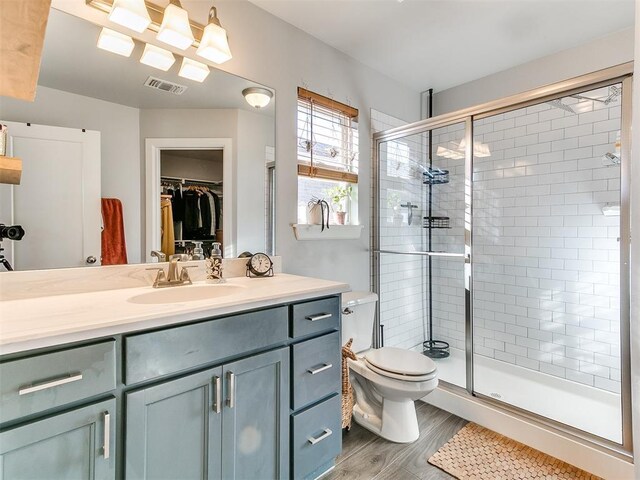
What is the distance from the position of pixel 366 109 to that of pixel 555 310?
216 cm

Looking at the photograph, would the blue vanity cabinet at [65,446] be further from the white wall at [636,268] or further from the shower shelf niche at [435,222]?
the shower shelf niche at [435,222]

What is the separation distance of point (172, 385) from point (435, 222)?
8.58 ft

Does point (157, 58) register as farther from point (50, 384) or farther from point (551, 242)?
point (551, 242)

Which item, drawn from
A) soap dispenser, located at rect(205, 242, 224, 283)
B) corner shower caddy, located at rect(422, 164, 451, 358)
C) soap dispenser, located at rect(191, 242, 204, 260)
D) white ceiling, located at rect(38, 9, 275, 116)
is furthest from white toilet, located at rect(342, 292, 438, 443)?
white ceiling, located at rect(38, 9, 275, 116)

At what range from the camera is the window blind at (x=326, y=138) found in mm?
2182

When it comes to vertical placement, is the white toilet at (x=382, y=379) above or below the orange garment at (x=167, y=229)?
below

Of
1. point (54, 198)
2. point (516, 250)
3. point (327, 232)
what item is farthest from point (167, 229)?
point (516, 250)

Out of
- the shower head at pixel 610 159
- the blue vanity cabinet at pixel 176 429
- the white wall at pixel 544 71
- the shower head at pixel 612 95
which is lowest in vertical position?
the blue vanity cabinet at pixel 176 429

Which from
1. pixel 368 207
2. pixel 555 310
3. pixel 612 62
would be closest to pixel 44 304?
pixel 368 207

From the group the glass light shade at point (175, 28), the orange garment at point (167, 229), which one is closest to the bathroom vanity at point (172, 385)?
the orange garment at point (167, 229)

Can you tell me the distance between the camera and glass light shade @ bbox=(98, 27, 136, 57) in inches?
56.3

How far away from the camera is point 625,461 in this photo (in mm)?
1515

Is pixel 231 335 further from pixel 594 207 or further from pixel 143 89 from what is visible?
pixel 594 207

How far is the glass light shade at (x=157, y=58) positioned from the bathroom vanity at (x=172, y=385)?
1.08 metres
